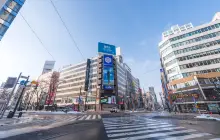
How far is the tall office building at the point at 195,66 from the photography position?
1083 inches

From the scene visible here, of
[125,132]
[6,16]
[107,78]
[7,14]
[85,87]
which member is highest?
[7,14]

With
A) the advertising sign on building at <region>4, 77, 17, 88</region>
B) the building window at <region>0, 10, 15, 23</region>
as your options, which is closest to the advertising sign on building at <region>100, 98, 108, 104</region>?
the advertising sign on building at <region>4, 77, 17, 88</region>

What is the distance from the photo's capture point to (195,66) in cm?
3209

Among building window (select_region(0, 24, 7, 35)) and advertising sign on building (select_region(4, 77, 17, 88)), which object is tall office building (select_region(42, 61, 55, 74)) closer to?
building window (select_region(0, 24, 7, 35))

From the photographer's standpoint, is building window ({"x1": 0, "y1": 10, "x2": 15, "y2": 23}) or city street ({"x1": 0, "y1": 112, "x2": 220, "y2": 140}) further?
building window ({"x1": 0, "y1": 10, "x2": 15, "y2": 23})

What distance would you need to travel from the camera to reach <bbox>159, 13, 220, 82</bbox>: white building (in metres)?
30.7

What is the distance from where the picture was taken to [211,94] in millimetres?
27000

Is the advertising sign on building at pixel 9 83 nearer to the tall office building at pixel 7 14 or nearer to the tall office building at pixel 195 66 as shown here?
the tall office building at pixel 7 14

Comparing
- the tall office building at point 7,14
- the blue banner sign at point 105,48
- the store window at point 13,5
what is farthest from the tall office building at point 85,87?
the store window at point 13,5

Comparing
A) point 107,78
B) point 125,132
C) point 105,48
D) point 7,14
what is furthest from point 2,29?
point 125,132

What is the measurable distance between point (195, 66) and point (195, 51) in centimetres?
531

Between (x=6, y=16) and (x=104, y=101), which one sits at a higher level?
(x=6, y=16)

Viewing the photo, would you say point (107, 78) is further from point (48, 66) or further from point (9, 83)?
point (48, 66)

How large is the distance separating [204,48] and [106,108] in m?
44.8
